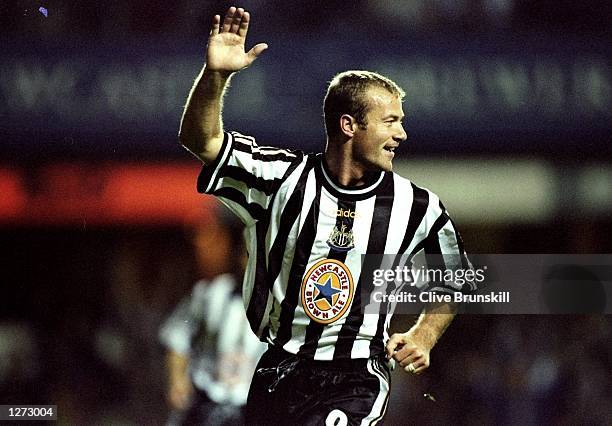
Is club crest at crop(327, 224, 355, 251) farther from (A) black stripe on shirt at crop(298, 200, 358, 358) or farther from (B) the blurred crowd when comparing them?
(B) the blurred crowd

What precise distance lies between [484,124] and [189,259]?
3.54 feet

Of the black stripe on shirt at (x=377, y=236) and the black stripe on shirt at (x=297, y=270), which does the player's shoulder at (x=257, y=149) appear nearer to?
the black stripe on shirt at (x=297, y=270)

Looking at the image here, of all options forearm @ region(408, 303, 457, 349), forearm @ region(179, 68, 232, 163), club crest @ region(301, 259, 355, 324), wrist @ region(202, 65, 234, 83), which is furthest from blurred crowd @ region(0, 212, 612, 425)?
wrist @ region(202, 65, 234, 83)

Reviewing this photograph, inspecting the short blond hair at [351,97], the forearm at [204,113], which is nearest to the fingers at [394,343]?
the short blond hair at [351,97]

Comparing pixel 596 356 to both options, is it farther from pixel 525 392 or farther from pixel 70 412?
pixel 70 412

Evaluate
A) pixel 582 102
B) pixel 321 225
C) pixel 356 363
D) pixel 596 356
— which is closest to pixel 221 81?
pixel 321 225

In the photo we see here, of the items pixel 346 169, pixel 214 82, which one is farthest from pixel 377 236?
pixel 214 82

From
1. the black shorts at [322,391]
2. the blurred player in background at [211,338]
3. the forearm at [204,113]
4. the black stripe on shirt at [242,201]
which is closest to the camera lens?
the forearm at [204,113]

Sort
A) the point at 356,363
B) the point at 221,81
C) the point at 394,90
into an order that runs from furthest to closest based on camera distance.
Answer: the point at 394,90
the point at 356,363
the point at 221,81

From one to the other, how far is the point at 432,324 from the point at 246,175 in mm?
696

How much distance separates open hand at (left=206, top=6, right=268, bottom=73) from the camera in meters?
2.51

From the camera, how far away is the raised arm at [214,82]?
2.50 m

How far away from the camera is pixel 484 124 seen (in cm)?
324

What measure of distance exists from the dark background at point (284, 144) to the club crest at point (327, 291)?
0.54m
